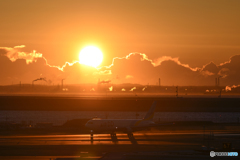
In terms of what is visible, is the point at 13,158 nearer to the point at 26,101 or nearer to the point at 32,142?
the point at 32,142

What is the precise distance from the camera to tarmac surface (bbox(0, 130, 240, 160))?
152 feet

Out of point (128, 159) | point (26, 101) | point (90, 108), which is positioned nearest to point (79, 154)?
point (128, 159)

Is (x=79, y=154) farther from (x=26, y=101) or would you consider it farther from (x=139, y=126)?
(x=26, y=101)

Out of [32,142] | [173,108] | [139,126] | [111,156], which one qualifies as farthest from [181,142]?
[173,108]

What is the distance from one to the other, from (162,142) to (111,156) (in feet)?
61.3

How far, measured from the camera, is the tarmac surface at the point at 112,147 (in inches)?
1825

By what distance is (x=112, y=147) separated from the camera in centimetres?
5531

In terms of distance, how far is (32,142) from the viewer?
6097 centimetres

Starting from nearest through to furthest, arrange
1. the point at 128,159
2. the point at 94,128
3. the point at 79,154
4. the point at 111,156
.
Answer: the point at 128,159
the point at 111,156
the point at 79,154
the point at 94,128

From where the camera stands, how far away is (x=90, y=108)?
7101 inches

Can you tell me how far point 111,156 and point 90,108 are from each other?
137m

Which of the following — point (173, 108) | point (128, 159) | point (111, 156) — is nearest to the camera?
point (128, 159)

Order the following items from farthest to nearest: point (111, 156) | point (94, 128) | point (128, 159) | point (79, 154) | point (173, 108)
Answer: point (173, 108) → point (94, 128) → point (79, 154) → point (111, 156) → point (128, 159)

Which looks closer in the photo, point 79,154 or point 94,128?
point 79,154
